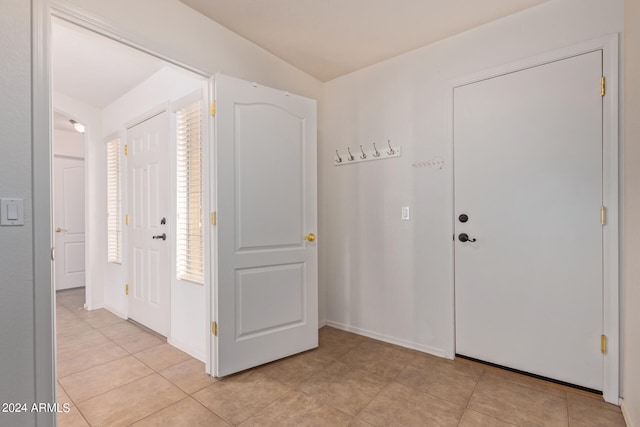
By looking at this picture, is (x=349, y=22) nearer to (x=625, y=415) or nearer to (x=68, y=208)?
(x=625, y=415)

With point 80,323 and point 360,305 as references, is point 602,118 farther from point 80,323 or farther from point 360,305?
point 80,323

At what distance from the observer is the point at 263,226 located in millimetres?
2395

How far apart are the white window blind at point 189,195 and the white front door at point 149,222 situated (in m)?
0.20

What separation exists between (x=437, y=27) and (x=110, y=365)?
11.9ft

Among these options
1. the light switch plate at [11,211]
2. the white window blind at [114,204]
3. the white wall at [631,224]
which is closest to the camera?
the light switch plate at [11,211]

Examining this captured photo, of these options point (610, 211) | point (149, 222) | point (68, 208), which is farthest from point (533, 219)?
point (68, 208)

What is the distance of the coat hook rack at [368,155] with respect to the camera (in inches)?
109

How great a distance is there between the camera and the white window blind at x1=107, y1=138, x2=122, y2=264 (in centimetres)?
364

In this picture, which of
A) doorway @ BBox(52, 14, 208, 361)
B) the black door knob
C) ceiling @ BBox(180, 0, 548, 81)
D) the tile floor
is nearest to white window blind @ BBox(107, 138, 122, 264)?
doorway @ BBox(52, 14, 208, 361)

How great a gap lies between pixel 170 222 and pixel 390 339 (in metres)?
2.24

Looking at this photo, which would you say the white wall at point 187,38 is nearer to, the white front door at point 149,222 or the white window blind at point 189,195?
the white window blind at point 189,195

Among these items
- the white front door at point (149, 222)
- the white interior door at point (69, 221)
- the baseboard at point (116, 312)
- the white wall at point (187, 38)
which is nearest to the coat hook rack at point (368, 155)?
the white wall at point (187, 38)

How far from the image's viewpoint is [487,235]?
7.56ft

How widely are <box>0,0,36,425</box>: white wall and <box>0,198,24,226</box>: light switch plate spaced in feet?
0.07
